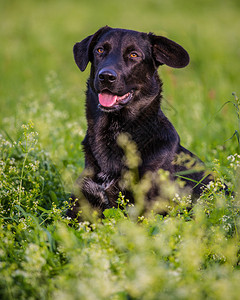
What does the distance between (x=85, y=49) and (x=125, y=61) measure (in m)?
0.45

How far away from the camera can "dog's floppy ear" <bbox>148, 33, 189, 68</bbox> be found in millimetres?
3623

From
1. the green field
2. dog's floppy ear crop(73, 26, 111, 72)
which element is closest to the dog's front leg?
the green field

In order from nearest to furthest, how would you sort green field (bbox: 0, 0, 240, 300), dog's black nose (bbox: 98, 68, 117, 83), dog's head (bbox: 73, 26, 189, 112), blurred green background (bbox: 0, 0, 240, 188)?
1. green field (bbox: 0, 0, 240, 300)
2. dog's black nose (bbox: 98, 68, 117, 83)
3. dog's head (bbox: 73, 26, 189, 112)
4. blurred green background (bbox: 0, 0, 240, 188)

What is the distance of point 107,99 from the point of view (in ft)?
11.8

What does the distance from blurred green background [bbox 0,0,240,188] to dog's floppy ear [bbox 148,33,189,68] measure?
506 millimetres

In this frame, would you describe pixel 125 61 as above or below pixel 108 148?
above

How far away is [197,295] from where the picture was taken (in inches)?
74.2

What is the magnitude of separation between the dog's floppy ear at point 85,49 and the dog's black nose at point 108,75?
42cm

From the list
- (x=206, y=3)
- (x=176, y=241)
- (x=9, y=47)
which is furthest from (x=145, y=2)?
(x=176, y=241)

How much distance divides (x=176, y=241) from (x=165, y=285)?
56cm

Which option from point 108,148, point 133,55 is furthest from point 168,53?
point 108,148

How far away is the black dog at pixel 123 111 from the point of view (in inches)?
132

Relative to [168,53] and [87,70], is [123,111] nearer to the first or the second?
[168,53]

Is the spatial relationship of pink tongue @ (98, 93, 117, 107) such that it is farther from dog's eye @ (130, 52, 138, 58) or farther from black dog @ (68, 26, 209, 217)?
dog's eye @ (130, 52, 138, 58)
